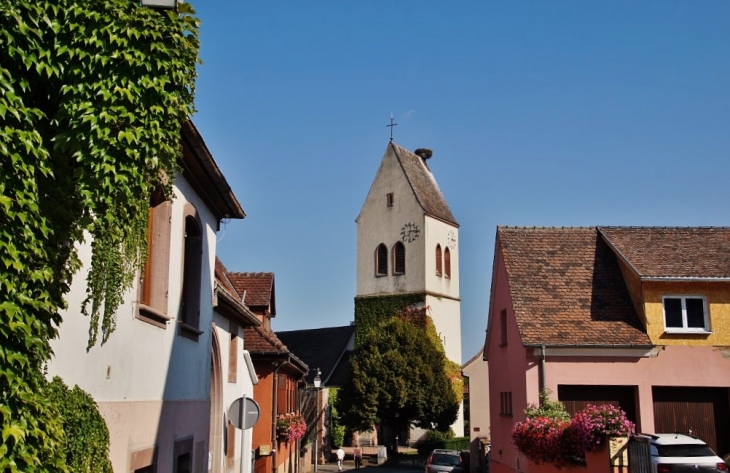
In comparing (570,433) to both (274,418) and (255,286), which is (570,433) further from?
(255,286)

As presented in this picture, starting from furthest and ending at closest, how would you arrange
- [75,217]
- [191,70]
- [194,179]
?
[194,179] < [191,70] < [75,217]

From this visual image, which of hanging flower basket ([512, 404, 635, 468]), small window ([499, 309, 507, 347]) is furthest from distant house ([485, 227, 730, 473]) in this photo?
hanging flower basket ([512, 404, 635, 468])

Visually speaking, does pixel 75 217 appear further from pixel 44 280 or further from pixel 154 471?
pixel 154 471

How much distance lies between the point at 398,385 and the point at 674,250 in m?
29.6

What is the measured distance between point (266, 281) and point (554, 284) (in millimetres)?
9060

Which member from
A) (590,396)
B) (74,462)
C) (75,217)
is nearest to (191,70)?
(75,217)

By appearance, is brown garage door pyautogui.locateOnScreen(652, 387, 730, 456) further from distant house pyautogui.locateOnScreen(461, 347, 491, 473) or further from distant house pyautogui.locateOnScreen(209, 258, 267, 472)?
distant house pyautogui.locateOnScreen(461, 347, 491, 473)

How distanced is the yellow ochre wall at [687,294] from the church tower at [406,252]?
3531 cm

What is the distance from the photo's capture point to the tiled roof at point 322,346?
65500 mm

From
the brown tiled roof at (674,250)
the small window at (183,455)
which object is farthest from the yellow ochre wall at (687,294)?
the small window at (183,455)

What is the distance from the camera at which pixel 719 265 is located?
75.7ft

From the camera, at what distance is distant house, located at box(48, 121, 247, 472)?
7734 mm

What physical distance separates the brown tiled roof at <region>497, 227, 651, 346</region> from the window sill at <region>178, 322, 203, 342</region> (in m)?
12.0

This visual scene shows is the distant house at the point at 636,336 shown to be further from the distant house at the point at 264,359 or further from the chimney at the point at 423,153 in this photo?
the chimney at the point at 423,153
